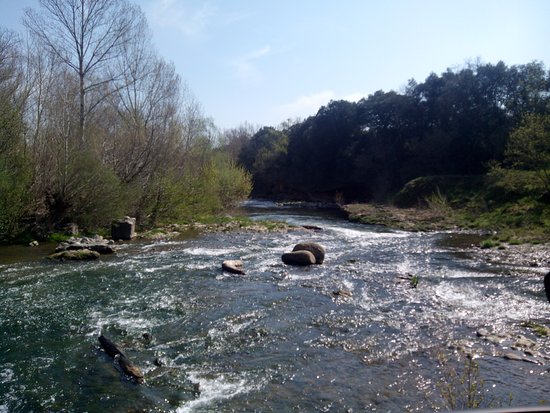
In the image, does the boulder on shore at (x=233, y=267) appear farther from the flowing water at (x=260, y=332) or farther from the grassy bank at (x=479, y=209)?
the grassy bank at (x=479, y=209)

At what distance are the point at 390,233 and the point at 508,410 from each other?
24.3 m

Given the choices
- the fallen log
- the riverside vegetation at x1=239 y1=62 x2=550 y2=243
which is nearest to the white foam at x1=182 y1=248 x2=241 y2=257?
the fallen log

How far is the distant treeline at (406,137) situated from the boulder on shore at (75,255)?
2426 cm

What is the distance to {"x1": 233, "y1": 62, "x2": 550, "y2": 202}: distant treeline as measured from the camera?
43728 millimetres

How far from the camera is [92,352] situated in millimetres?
8234

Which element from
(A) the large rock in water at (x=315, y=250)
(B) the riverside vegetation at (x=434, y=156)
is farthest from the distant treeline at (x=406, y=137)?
(A) the large rock in water at (x=315, y=250)

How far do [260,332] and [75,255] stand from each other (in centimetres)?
993

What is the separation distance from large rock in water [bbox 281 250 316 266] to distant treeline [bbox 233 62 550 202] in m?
17.6

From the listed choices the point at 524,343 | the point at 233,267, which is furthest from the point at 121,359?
the point at 524,343

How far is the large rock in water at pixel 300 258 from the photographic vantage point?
1620cm

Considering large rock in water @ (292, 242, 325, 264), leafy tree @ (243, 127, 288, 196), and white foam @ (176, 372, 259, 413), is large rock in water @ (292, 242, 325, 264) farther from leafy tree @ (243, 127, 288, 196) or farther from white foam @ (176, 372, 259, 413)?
leafy tree @ (243, 127, 288, 196)

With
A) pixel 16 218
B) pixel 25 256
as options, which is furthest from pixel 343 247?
pixel 16 218

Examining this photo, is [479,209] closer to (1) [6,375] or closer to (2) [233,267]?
(2) [233,267]

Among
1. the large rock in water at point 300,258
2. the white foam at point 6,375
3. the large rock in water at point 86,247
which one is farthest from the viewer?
the large rock in water at point 86,247
